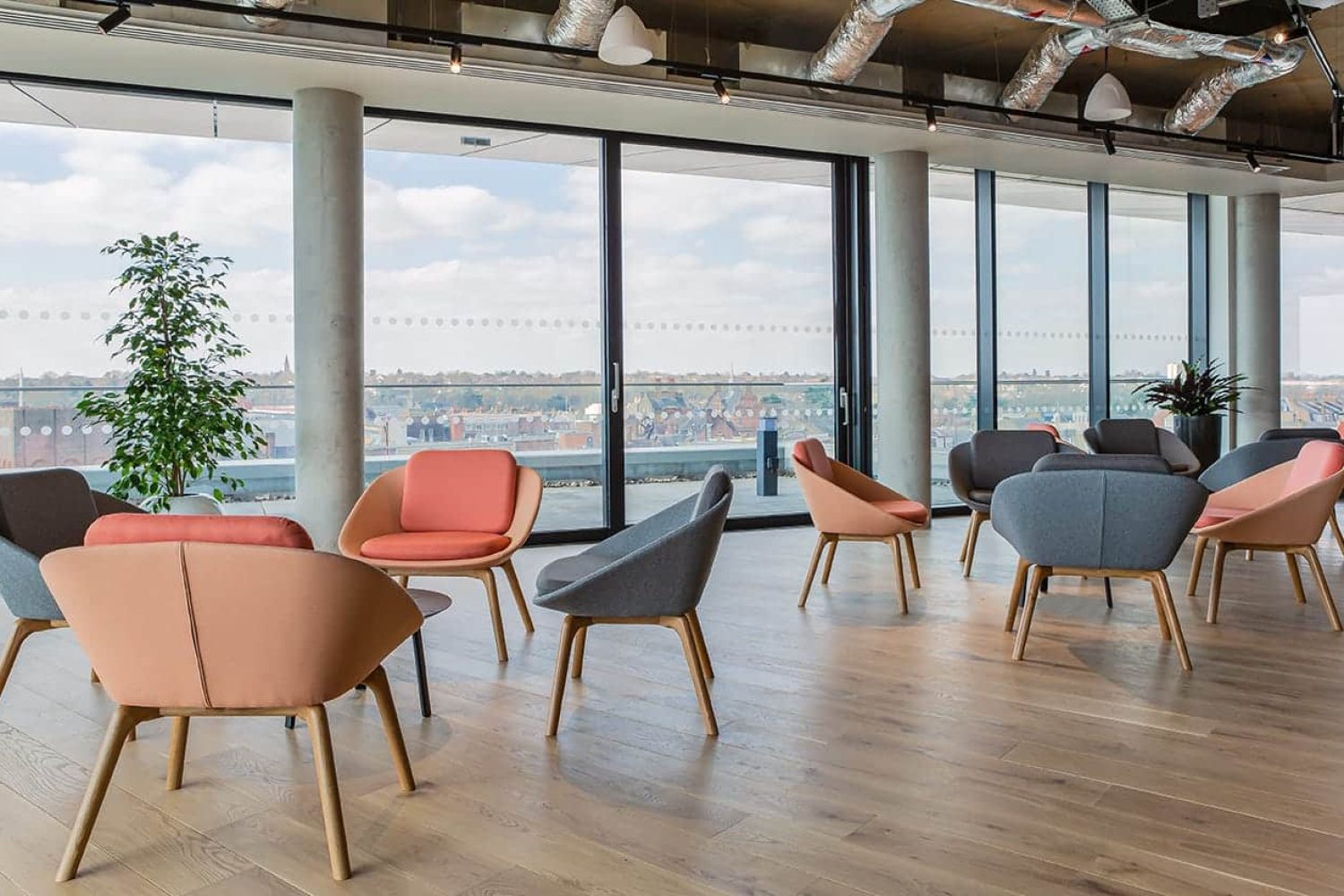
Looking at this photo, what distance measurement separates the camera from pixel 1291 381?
12109 millimetres

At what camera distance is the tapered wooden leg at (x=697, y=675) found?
345 cm

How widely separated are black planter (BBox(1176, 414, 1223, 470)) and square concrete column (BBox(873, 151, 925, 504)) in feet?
10.5

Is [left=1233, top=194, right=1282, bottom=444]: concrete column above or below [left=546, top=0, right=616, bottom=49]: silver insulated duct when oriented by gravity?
below

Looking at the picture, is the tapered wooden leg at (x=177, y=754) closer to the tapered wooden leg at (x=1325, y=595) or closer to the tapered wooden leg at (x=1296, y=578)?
the tapered wooden leg at (x=1325, y=595)

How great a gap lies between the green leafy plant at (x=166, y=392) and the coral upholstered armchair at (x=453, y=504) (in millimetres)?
1639

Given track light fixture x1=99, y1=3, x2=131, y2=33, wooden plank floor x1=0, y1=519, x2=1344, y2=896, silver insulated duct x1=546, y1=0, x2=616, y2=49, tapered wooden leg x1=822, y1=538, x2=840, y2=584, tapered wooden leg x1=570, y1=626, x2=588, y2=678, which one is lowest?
wooden plank floor x1=0, y1=519, x2=1344, y2=896

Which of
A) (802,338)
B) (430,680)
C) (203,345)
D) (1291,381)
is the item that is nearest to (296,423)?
(203,345)

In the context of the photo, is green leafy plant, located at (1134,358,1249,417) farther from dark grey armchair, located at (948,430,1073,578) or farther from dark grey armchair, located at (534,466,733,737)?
dark grey armchair, located at (534,466,733,737)

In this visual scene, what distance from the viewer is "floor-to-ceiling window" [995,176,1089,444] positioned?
388 inches

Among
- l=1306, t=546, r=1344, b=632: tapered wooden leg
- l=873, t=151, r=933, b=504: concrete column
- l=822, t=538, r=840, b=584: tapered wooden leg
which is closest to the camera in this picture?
l=1306, t=546, r=1344, b=632: tapered wooden leg

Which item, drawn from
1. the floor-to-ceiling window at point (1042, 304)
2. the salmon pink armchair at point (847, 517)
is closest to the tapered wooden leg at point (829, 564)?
the salmon pink armchair at point (847, 517)

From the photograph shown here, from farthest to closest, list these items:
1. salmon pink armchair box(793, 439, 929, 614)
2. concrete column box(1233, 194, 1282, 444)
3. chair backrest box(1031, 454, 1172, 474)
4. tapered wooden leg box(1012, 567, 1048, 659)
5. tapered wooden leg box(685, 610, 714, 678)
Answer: concrete column box(1233, 194, 1282, 444)
salmon pink armchair box(793, 439, 929, 614)
chair backrest box(1031, 454, 1172, 474)
tapered wooden leg box(1012, 567, 1048, 659)
tapered wooden leg box(685, 610, 714, 678)

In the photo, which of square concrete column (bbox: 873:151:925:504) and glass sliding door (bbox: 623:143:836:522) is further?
square concrete column (bbox: 873:151:925:504)

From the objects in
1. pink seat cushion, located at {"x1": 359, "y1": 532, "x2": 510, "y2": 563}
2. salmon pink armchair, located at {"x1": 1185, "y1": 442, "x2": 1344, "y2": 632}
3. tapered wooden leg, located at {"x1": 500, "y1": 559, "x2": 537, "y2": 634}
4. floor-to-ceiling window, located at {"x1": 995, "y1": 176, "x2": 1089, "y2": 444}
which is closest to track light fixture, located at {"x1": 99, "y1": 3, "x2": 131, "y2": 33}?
pink seat cushion, located at {"x1": 359, "y1": 532, "x2": 510, "y2": 563}
